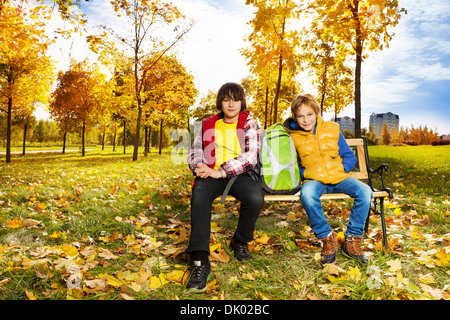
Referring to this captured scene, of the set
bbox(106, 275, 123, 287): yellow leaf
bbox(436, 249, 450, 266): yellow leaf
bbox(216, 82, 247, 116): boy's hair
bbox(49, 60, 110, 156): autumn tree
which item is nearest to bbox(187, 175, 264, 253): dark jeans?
bbox(106, 275, 123, 287): yellow leaf

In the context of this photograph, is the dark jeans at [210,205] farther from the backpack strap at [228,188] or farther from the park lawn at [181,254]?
the park lawn at [181,254]

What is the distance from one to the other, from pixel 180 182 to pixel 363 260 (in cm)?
433

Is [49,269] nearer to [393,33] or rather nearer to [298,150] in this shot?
[298,150]

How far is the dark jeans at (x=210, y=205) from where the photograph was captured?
229 cm

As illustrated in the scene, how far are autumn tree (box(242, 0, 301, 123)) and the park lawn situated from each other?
6.26 metres

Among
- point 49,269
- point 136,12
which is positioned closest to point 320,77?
point 136,12

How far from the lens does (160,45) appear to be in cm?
1393

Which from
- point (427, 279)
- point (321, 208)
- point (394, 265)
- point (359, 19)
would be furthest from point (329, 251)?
point (359, 19)

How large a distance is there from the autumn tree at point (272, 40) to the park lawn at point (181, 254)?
6260 mm

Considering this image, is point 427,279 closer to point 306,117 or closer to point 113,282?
point 306,117

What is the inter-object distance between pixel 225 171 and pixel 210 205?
1.17 ft

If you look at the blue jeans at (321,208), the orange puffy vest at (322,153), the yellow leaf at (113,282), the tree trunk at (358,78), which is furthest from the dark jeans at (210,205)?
the tree trunk at (358,78)

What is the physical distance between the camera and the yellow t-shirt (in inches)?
112

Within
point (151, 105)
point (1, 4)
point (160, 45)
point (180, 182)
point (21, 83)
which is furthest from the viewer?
point (151, 105)
